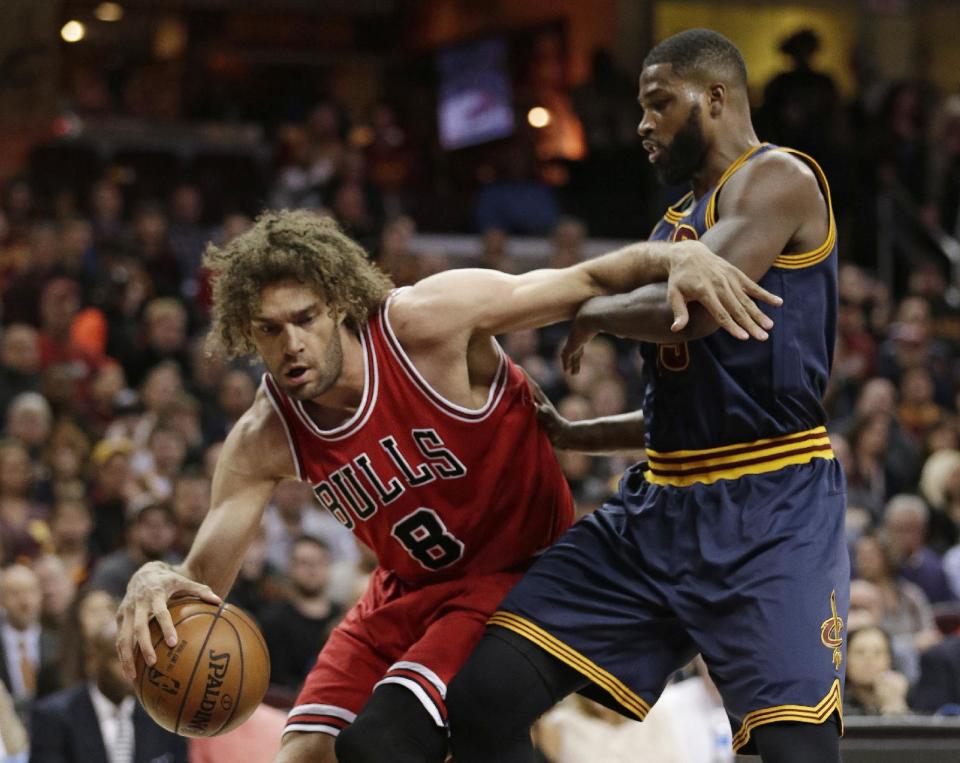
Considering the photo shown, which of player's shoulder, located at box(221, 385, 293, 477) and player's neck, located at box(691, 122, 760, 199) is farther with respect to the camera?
player's shoulder, located at box(221, 385, 293, 477)

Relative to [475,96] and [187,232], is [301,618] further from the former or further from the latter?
[475,96]

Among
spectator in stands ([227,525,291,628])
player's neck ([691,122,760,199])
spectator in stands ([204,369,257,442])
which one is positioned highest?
player's neck ([691,122,760,199])

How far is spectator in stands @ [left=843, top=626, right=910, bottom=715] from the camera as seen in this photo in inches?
254

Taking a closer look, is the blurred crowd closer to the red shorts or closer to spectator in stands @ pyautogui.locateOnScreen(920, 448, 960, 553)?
spectator in stands @ pyautogui.locateOnScreen(920, 448, 960, 553)

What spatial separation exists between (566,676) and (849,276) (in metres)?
8.59

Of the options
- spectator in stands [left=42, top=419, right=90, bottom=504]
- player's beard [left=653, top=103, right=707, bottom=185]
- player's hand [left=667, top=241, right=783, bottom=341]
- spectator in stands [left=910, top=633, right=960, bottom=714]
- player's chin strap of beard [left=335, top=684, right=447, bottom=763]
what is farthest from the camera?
spectator in stands [left=42, top=419, right=90, bottom=504]

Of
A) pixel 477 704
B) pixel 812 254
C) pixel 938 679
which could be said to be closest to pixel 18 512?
pixel 938 679

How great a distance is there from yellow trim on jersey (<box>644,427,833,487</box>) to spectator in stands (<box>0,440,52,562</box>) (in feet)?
15.0

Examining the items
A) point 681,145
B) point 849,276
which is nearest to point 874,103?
point 849,276

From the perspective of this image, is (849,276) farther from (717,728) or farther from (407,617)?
(407,617)

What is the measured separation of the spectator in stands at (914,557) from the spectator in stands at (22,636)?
14.1ft

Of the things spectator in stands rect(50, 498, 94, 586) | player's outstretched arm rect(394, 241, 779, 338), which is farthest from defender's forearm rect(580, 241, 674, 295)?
spectator in stands rect(50, 498, 94, 586)

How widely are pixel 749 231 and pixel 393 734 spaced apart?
1.42 metres

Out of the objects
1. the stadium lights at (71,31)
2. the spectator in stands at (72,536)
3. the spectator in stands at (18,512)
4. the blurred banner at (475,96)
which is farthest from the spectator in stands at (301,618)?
the stadium lights at (71,31)
